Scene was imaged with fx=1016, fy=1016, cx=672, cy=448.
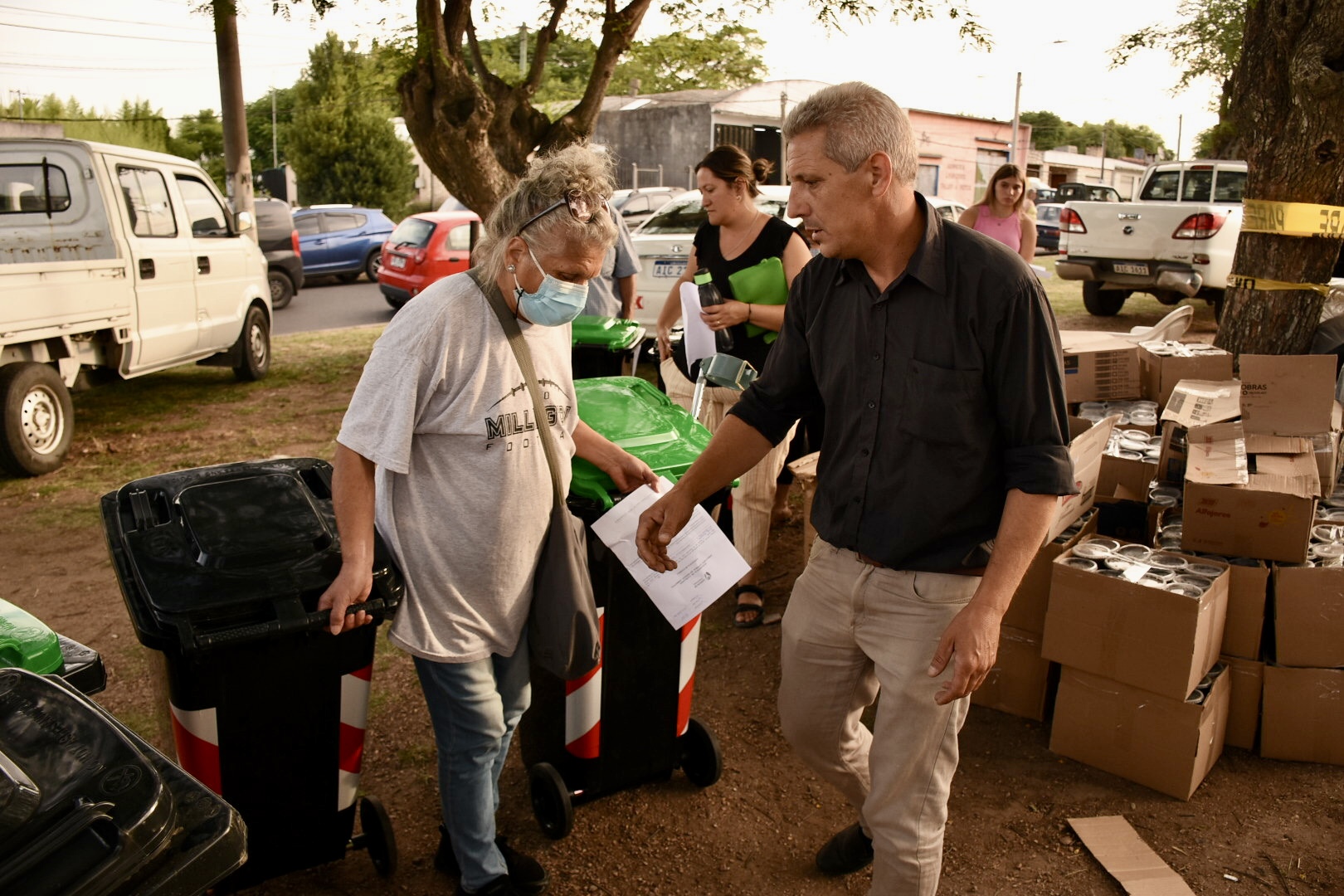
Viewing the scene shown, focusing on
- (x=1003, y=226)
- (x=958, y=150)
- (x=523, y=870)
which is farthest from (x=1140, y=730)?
(x=958, y=150)

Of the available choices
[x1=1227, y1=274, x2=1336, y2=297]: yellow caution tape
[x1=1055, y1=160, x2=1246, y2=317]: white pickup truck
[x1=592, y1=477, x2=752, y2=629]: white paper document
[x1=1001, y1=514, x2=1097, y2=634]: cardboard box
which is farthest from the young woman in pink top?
[x1=592, y1=477, x2=752, y2=629]: white paper document

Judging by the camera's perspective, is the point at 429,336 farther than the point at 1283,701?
No

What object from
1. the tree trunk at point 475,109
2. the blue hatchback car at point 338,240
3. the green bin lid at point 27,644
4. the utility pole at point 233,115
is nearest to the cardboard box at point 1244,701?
the green bin lid at point 27,644

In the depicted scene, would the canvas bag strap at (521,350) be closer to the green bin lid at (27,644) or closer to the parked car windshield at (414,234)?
the green bin lid at (27,644)

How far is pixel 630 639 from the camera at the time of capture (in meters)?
2.90

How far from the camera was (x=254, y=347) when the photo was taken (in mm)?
9414

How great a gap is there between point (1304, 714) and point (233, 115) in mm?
11454

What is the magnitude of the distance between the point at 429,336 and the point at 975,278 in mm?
1123

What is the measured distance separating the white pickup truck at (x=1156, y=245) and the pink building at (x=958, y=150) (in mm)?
25982

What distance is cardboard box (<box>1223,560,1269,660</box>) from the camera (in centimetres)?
322

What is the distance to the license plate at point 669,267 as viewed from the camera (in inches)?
360

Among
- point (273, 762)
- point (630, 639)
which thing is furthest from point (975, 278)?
point (273, 762)

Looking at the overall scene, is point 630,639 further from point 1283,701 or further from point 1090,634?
point 1283,701

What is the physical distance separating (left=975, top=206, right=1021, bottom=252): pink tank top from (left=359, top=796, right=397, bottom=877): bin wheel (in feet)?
19.2
